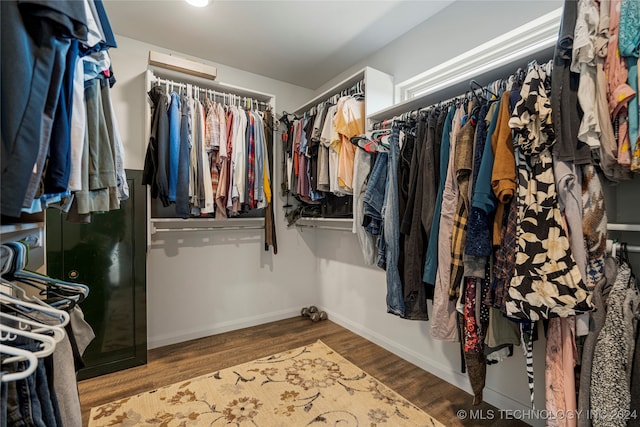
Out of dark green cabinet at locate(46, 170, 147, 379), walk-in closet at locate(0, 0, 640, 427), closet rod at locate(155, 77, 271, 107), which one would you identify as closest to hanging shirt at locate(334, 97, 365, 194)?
walk-in closet at locate(0, 0, 640, 427)

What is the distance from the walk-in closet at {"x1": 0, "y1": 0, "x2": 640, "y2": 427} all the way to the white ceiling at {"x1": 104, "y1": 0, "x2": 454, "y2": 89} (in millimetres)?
23

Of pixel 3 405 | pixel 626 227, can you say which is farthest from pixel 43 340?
pixel 626 227

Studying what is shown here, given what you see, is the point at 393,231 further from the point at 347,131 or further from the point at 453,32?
the point at 453,32

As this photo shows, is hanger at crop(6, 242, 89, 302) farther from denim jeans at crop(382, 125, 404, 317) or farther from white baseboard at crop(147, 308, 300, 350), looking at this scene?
white baseboard at crop(147, 308, 300, 350)

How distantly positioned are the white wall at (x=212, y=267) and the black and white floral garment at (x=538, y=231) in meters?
2.35

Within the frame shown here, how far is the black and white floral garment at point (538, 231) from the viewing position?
1.04 metres

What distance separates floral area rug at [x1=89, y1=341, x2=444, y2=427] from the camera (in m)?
1.58

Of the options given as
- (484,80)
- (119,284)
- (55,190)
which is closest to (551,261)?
(484,80)

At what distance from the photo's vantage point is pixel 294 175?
2.81 metres

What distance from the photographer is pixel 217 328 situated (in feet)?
9.13

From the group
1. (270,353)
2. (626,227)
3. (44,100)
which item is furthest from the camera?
(270,353)

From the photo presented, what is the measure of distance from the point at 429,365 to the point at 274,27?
283 cm

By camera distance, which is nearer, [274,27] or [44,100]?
[44,100]

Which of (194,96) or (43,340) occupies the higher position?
(194,96)
